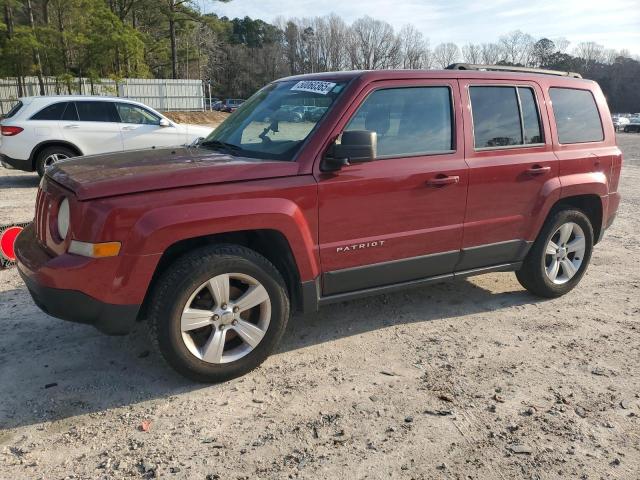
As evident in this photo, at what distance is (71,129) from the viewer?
10.3 metres

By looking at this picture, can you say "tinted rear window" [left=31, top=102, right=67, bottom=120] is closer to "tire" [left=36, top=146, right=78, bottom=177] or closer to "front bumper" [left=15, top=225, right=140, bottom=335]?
"tire" [left=36, top=146, right=78, bottom=177]

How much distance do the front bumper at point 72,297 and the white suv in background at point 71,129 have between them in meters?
6.74

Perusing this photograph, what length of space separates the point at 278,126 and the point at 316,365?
175 cm

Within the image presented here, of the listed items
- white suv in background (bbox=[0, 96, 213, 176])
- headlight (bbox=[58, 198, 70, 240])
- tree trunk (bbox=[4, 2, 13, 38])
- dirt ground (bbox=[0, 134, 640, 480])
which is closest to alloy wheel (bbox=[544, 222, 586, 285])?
dirt ground (bbox=[0, 134, 640, 480])

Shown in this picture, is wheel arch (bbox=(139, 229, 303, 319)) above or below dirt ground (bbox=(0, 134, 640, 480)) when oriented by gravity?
above

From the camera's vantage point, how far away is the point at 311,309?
3736mm

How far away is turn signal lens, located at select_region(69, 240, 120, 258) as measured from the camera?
2.99 meters

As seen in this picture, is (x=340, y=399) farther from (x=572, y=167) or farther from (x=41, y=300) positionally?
(x=572, y=167)

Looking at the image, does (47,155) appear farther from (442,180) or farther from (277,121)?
(442,180)

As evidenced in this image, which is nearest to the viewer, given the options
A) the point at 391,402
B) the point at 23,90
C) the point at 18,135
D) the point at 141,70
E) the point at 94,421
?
the point at 94,421

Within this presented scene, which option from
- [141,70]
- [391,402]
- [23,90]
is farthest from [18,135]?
[141,70]

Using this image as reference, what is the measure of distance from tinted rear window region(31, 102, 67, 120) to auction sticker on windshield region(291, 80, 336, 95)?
304 inches

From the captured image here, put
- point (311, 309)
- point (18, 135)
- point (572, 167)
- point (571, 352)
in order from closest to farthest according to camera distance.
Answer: point (311, 309) < point (571, 352) < point (572, 167) < point (18, 135)

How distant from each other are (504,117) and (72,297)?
3.52 m
